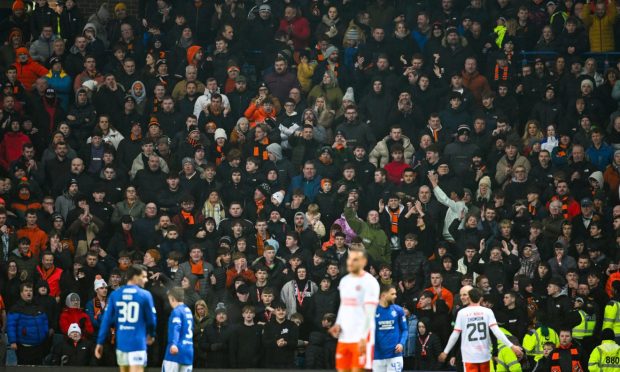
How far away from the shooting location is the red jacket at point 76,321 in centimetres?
1977

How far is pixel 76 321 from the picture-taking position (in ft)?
64.8

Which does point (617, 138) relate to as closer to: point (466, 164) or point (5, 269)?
point (466, 164)

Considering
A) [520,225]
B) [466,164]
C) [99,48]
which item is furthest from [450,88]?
[99,48]

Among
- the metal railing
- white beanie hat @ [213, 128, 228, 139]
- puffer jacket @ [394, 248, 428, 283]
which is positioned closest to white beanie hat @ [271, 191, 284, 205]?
white beanie hat @ [213, 128, 228, 139]

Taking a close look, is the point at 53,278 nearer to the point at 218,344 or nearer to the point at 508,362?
the point at 218,344


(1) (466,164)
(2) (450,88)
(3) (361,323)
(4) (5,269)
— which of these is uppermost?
(2) (450,88)

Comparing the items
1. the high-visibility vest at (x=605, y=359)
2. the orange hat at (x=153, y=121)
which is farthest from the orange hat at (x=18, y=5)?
the high-visibility vest at (x=605, y=359)

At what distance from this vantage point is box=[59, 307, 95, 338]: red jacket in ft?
64.8

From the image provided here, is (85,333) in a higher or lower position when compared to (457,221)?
lower

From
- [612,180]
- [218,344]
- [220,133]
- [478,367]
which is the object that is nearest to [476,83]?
[612,180]

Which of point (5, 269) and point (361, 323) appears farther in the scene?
point (5, 269)

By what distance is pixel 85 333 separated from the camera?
19.8m

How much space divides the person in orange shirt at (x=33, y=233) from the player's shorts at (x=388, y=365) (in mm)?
6875

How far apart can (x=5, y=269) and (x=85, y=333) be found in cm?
184
